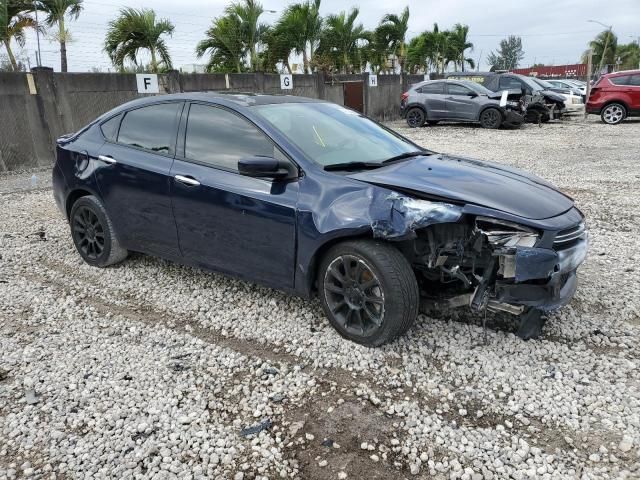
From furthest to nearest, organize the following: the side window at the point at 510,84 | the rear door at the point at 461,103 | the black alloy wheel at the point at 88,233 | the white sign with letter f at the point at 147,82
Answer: the side window at the point at 510,84 < the rear door at the point at 461,103 < the white sign with letter f at the point at 147,82 < the black alloy wheel at the point at 88,233

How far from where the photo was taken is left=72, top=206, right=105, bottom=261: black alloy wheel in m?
4.73

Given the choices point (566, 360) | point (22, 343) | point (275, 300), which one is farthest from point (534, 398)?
point (22, 343)

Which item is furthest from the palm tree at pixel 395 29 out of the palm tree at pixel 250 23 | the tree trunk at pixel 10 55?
the tree trunk at pixel 10 55

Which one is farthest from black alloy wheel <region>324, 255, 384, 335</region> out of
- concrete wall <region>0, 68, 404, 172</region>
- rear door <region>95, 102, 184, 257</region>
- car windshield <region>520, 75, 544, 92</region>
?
car windshield <region>520, 75, 544, 92</region>

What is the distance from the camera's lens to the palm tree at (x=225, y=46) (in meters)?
20.5

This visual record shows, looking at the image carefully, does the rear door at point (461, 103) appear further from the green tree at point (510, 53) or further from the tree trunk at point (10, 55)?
the green tree at point (510, 53)

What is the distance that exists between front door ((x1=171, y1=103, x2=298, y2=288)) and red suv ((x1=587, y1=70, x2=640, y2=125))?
16860mm

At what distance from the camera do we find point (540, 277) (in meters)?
2.97

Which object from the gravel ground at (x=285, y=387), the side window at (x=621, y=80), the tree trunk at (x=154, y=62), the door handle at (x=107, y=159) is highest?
the tree trunk at (x=154, y=62)

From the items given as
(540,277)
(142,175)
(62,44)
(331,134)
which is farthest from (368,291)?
(62,44)

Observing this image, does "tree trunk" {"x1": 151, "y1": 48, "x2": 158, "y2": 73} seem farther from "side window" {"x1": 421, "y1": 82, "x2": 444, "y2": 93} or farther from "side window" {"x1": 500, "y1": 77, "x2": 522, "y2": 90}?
"side window" {"x1": 500, "y1": 77, "x2": 522, "y2": 90}

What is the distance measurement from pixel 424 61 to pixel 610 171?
26.0 m

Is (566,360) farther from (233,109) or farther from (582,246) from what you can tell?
(233,109)

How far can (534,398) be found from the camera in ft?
9.50
